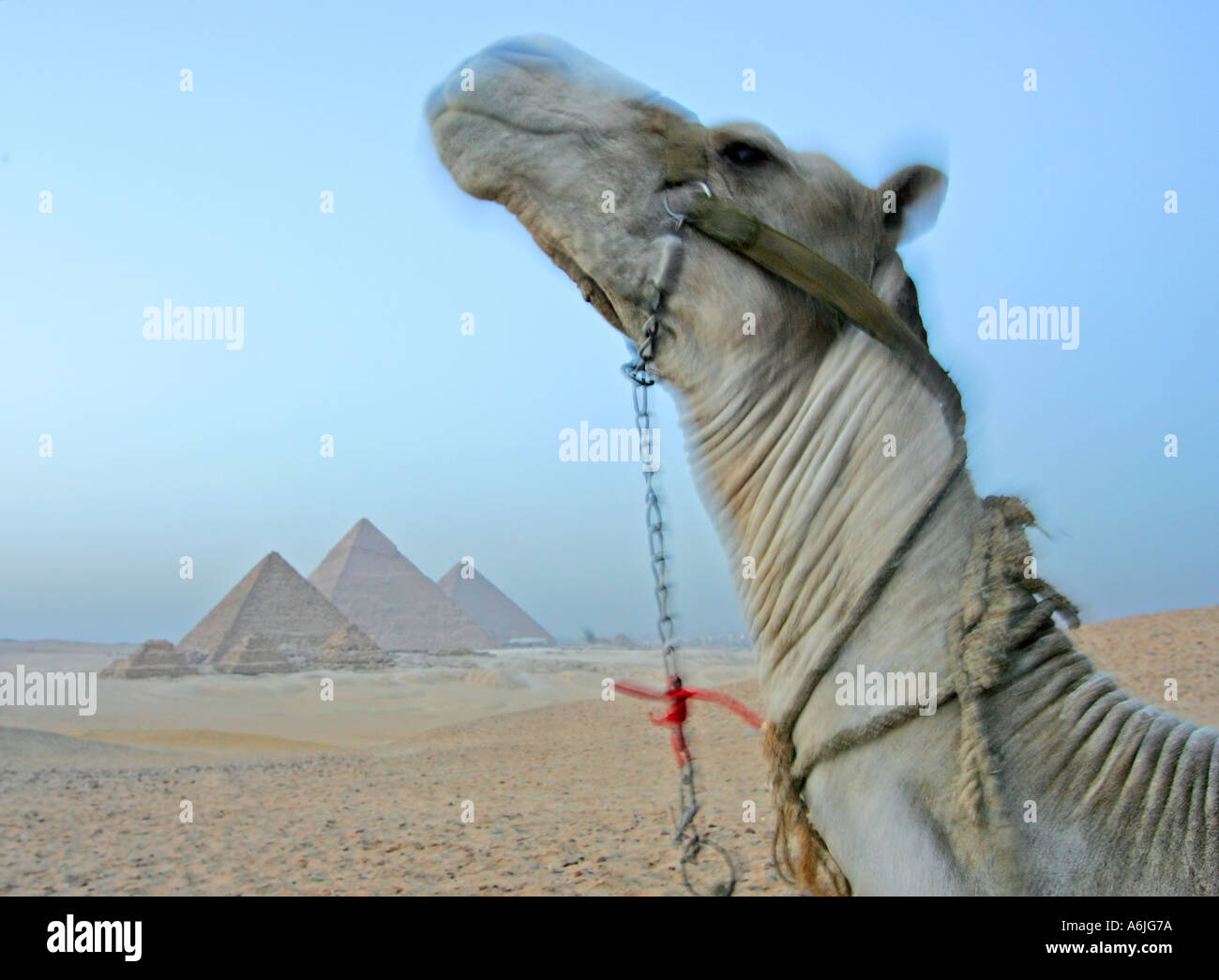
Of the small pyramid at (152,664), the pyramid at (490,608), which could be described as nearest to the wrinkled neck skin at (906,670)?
the small pyramid at (152,664)

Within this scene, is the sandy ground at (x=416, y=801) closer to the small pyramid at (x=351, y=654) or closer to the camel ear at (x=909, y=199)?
the camel ear at (x=909, y=199)

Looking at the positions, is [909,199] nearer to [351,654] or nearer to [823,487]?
[823,487]

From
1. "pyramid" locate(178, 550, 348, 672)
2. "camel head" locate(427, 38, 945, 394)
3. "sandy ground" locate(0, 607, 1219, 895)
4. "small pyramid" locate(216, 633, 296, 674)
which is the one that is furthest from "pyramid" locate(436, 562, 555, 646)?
"camel head" locate(427, 38, 945, 394)

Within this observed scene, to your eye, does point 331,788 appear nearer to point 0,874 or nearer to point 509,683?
point 0,874

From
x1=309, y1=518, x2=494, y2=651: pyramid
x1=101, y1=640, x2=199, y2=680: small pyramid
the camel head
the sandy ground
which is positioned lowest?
the sandy ground

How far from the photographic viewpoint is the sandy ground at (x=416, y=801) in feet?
32.5

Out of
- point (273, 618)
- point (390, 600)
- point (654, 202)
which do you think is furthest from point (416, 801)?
point (390, 600)

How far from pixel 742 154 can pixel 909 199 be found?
40 centimetres

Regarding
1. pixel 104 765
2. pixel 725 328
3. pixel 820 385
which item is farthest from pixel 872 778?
pixel 104 765

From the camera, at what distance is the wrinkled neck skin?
1.77m

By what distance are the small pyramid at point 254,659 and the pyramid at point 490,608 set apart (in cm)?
2438

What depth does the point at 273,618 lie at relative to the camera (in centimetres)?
5119

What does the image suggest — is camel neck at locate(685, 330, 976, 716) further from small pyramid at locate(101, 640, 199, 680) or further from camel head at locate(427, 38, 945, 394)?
small pyramid at locate(101, 640, 199, 680)
